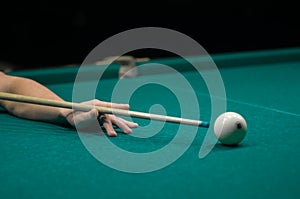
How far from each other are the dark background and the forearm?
3.08m

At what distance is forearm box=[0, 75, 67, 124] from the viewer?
2711mm

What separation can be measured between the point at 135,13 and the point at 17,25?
161 centimetres

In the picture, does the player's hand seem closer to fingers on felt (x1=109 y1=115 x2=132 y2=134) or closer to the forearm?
fingers on felt (x1=109 y1=115 x2=132 y2=134)

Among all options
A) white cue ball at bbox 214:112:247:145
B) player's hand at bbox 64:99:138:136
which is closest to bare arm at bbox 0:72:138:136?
player's hand at bbox 64:99:138:136

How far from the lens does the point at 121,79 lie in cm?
411

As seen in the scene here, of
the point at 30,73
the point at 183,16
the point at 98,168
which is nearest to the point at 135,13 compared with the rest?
the point at 183,16

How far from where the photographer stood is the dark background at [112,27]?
6066 millimetres

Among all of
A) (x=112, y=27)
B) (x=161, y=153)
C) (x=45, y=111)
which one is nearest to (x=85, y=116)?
(x=45, y=111)

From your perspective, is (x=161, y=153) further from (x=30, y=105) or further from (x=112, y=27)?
(x=112, y=27)

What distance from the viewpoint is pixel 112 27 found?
678 cm

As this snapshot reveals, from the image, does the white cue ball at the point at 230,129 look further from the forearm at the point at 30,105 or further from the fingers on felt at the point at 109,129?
the forearm at the point at 30,105

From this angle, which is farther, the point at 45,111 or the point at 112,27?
the point at 112,27

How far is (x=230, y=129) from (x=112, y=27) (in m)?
Result: 4.73

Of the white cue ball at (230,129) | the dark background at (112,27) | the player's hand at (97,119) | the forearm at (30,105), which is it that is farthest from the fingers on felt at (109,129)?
the dark background at (112,27)
